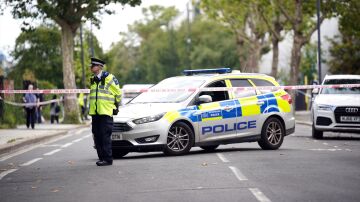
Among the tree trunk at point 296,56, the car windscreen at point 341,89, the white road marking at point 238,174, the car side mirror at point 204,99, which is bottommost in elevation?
the white road marking at point 238,174

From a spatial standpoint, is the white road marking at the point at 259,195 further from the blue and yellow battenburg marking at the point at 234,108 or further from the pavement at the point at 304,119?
the pavement at the point at 304,119

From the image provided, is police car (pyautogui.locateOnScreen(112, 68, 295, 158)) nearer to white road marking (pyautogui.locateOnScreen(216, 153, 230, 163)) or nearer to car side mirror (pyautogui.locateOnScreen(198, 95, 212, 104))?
car side mirror (pyautogui.locateOnScreen(198, 95, 212, 104))

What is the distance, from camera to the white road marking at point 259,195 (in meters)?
9.73

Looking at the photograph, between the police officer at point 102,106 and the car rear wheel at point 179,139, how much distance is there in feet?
5.60

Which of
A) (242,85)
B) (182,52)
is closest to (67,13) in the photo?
(242,85)

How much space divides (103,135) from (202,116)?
8.87 ft

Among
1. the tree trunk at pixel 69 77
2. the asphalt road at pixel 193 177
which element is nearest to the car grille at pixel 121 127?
the asphalt road at pixel 193 177

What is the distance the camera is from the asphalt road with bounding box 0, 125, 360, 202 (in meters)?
10.3

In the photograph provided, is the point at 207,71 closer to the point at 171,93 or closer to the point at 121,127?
the point at 171,93

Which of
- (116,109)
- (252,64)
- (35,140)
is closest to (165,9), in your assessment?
(252,64)

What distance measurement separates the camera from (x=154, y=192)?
35.0ft

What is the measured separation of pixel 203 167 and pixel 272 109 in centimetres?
493

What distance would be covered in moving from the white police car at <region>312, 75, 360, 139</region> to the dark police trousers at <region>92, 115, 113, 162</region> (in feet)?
30.6

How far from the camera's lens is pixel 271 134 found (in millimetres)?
18266
